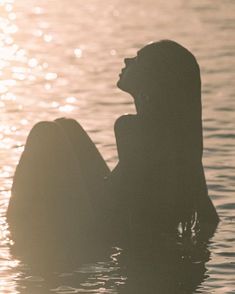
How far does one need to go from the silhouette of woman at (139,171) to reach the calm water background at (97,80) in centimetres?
57

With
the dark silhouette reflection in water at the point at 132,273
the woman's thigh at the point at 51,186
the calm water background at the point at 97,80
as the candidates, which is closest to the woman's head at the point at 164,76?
the woman's thigh at the point at 51,186

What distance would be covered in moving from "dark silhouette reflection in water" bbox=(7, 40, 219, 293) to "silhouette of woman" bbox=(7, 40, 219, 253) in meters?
0.01

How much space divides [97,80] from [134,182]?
15771 millimetres

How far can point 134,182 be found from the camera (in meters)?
23.3

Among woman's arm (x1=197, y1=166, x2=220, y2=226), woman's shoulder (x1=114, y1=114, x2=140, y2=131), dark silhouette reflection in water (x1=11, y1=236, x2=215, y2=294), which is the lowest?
dark silhouette reflection in water (x1=11, y1=236, x2=215, y2=294)

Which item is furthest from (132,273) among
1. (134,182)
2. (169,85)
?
(169,85)

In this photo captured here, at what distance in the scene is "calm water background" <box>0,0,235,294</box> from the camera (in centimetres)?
2353

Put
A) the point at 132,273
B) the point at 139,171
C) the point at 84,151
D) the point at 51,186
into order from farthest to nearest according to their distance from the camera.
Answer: the point at 84,151, the point at 51,186, the point at 132,273, the point at 139,171

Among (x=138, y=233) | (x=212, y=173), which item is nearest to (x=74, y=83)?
(x=212, y=173)

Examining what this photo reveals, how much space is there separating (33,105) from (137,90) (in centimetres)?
1269

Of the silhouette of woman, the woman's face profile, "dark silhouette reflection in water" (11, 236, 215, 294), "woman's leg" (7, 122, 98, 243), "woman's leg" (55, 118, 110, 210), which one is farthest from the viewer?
"woman's leg" (55, 118, 110, 210)

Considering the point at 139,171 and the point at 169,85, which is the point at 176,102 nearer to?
the point at 169,85

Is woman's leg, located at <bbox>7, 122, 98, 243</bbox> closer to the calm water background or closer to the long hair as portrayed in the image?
the calm water background

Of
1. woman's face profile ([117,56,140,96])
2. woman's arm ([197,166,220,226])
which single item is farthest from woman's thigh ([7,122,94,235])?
woman's arm ([197,166,220,226])
